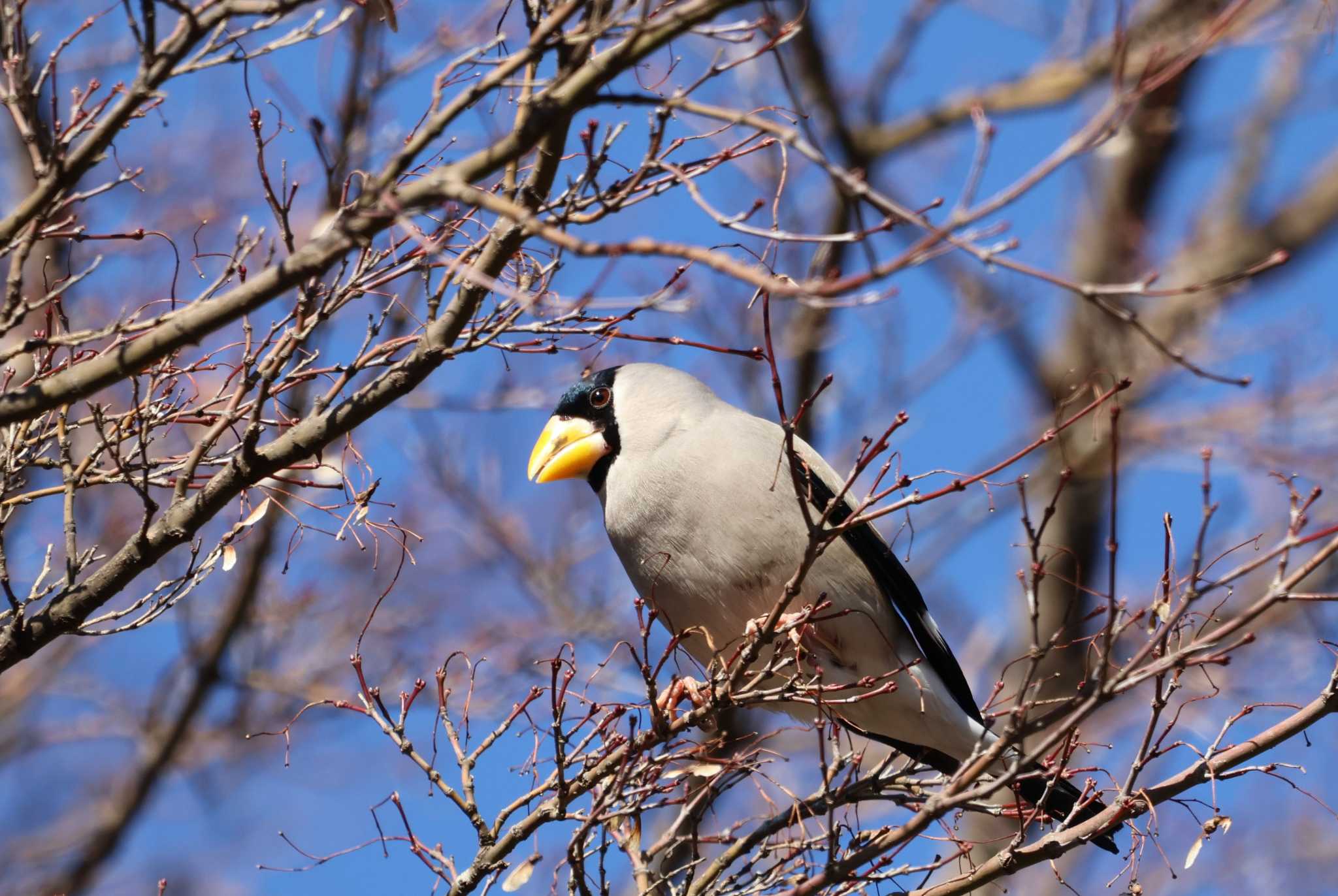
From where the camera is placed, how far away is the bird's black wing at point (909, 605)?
505 cm

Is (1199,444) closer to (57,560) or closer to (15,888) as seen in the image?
(57,560)

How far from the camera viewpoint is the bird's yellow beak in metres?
5.39

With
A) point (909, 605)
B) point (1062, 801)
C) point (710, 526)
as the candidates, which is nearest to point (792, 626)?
point (710, 526)

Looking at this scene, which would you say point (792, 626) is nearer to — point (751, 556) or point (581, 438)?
point (751, 556)

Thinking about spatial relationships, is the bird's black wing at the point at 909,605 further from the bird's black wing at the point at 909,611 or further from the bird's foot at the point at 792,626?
the bird's foot at the point at 792,626

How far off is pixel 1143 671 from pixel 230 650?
21.1 ft

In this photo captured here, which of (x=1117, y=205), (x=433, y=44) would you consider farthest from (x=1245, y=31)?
(x=433, y=44)

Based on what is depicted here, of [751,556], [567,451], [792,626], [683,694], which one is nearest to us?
[792,626]

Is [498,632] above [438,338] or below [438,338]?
above

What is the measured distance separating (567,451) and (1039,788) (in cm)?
222

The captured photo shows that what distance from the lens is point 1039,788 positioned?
4.81 metres

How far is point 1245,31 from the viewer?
31.6 feet

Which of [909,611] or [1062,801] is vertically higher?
[909,611]

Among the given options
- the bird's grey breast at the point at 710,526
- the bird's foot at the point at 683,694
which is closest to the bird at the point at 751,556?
the bird's grey breast at the point at 710,526
